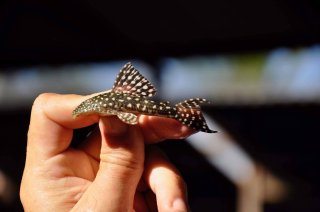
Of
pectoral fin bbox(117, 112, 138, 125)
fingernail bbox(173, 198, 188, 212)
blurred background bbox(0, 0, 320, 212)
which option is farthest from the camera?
blurred background bbox(0, 0, 320, 212)

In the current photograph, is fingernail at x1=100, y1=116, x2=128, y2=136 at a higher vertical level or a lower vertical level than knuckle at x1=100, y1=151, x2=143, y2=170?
higher

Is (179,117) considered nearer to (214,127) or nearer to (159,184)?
(159,184)

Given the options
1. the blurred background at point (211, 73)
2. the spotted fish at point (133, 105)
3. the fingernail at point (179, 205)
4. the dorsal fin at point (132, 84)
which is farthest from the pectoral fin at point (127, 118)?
the blurred background at point (211, 73)

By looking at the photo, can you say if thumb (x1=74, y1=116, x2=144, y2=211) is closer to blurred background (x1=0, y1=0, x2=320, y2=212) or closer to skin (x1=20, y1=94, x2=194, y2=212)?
skin (x1=20, y1=94, x2=194, y2=212)

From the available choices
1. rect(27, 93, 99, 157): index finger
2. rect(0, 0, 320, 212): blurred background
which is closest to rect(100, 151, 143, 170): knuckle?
rect(27, 93, 99, 157): index finger

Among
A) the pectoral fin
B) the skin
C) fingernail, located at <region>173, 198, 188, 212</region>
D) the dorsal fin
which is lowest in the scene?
fingernail, located at <region>173, 198, 188, 212</region>

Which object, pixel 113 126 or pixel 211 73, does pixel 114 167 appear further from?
pixel 211 73

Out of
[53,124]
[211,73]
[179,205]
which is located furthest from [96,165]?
[211,73]

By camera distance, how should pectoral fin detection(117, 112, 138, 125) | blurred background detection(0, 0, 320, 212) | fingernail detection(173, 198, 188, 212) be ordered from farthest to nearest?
blurred background detection(0, 0, 320, 212), fingernail detection(173, 198, 188, 212), pectoral fin detection(117, 112, 138, 125)
